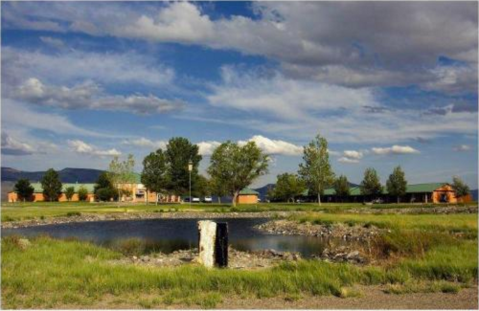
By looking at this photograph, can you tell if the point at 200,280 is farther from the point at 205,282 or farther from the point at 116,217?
the point at 116,217

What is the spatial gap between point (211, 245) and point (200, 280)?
614 cm

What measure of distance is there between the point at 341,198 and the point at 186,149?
47478 mm

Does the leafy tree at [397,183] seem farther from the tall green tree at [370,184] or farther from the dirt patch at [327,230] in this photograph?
the dirt patch at [327,230]

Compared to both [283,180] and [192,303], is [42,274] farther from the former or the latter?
[283,180]

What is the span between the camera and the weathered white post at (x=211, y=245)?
786 inches

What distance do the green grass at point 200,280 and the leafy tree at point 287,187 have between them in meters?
108

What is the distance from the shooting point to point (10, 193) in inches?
6137

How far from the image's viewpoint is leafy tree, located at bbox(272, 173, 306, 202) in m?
126

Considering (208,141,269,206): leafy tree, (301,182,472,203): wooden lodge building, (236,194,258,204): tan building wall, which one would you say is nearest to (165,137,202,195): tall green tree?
(208,141,269,206): leafy tree

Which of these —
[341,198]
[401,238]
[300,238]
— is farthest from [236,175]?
[401,238]

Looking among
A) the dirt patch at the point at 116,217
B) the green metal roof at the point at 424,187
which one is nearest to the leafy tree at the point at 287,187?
the green metal roof at the point at 424,187

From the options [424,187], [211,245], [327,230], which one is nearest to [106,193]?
[424,187]

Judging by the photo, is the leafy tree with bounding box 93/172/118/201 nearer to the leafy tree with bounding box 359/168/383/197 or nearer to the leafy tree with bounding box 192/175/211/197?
the leafy tree with bounding box 192/175/211/197

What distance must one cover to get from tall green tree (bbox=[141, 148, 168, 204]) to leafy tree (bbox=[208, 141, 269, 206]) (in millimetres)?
19786
